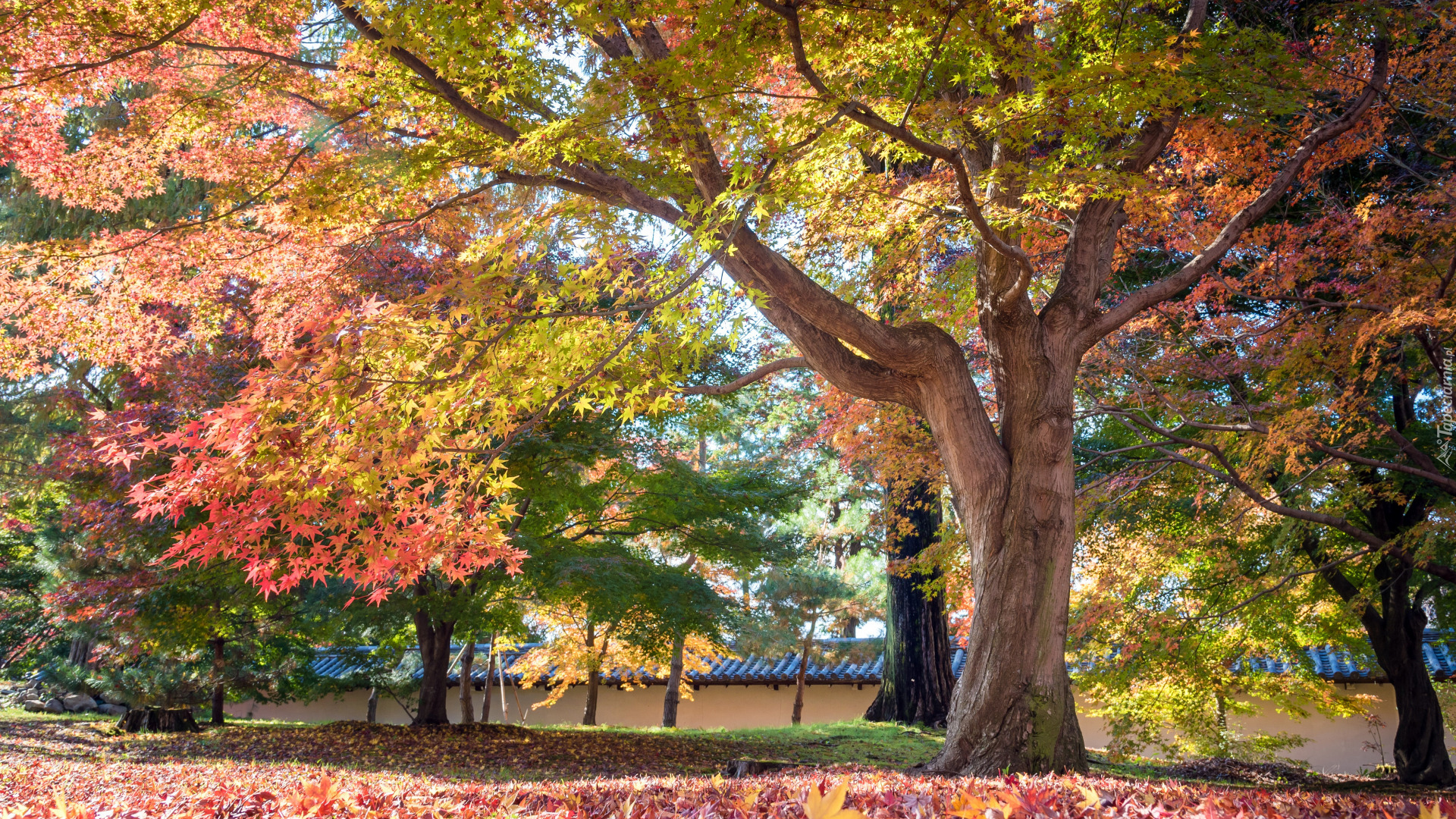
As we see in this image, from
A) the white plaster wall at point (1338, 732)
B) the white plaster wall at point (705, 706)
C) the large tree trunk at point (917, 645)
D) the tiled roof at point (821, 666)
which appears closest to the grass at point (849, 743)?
the large tree trunk at point (917, 645)

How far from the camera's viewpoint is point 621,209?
671 centimetres

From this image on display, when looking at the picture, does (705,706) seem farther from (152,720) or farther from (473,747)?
(152,720)

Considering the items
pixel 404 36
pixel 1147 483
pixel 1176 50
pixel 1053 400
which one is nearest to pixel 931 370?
pixel 1053 400

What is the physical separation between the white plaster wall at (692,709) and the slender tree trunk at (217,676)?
3422 millimetres

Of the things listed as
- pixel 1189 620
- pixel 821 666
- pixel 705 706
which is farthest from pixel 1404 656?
pixel 705 706

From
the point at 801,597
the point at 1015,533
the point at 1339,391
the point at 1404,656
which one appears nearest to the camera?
the point at 1015,533

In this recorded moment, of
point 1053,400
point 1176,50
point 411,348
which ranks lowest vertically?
point 411,348

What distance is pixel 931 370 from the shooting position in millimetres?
6164

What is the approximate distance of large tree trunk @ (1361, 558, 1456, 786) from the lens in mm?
10016

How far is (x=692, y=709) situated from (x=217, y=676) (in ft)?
31.9

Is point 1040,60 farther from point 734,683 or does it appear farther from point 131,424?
point 734,683

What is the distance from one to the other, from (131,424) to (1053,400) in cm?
563

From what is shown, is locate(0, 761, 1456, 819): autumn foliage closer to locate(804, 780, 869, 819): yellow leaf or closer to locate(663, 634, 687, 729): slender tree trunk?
locate(804, 780, 869, 819): yellow leaf

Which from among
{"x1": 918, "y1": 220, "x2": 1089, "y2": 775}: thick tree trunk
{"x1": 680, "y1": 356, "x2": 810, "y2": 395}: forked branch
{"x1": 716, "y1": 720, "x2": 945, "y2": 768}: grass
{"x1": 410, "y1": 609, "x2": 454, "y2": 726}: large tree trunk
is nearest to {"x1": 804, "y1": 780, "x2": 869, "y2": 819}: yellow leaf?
{"x1": 918, "y1": 220, "x2": 1089, "y2": 775}: thick tree trunk
